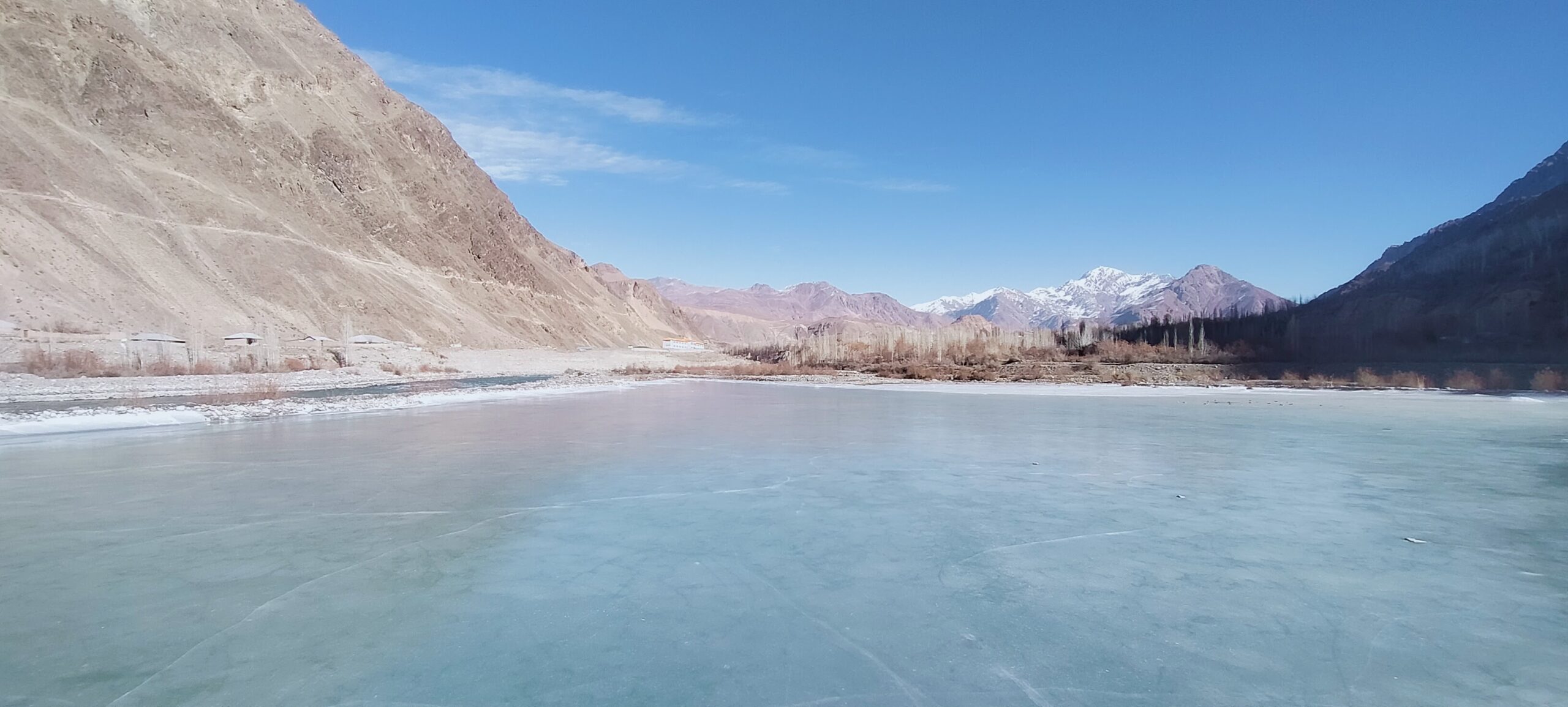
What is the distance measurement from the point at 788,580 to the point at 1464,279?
5356 cm

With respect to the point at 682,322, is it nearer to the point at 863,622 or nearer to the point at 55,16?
the point at 55,16

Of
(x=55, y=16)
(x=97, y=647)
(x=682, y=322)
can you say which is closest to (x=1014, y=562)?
(x=97, y=647)

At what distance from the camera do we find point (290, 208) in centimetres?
4644

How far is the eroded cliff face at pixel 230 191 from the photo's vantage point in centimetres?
3153

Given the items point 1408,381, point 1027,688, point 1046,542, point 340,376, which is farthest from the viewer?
point 340,376

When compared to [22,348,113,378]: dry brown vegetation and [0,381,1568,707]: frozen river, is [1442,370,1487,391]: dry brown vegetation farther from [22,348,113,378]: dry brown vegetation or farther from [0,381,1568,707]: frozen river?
[22,348,113,378]: dry brown vegetation

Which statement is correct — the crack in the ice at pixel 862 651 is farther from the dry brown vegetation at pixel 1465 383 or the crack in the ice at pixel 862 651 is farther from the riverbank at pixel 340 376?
the dry brown vegetation at pixel 1465 383

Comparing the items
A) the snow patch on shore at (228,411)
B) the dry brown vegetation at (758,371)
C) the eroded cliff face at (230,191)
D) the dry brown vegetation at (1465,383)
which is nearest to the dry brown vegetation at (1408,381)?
the dry brown vegetation at (1465,383)

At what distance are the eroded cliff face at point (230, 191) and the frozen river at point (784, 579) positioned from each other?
30.8 metres

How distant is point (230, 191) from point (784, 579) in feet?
171

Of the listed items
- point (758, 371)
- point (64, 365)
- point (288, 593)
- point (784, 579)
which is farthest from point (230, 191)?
point (784, 579)

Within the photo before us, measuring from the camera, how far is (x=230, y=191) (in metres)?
42.8

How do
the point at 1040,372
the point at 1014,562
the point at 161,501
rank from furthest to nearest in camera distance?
the point at 1040,372, the point at 161,501, the point at 1014,562

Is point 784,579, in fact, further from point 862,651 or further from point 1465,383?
point 1465,383
